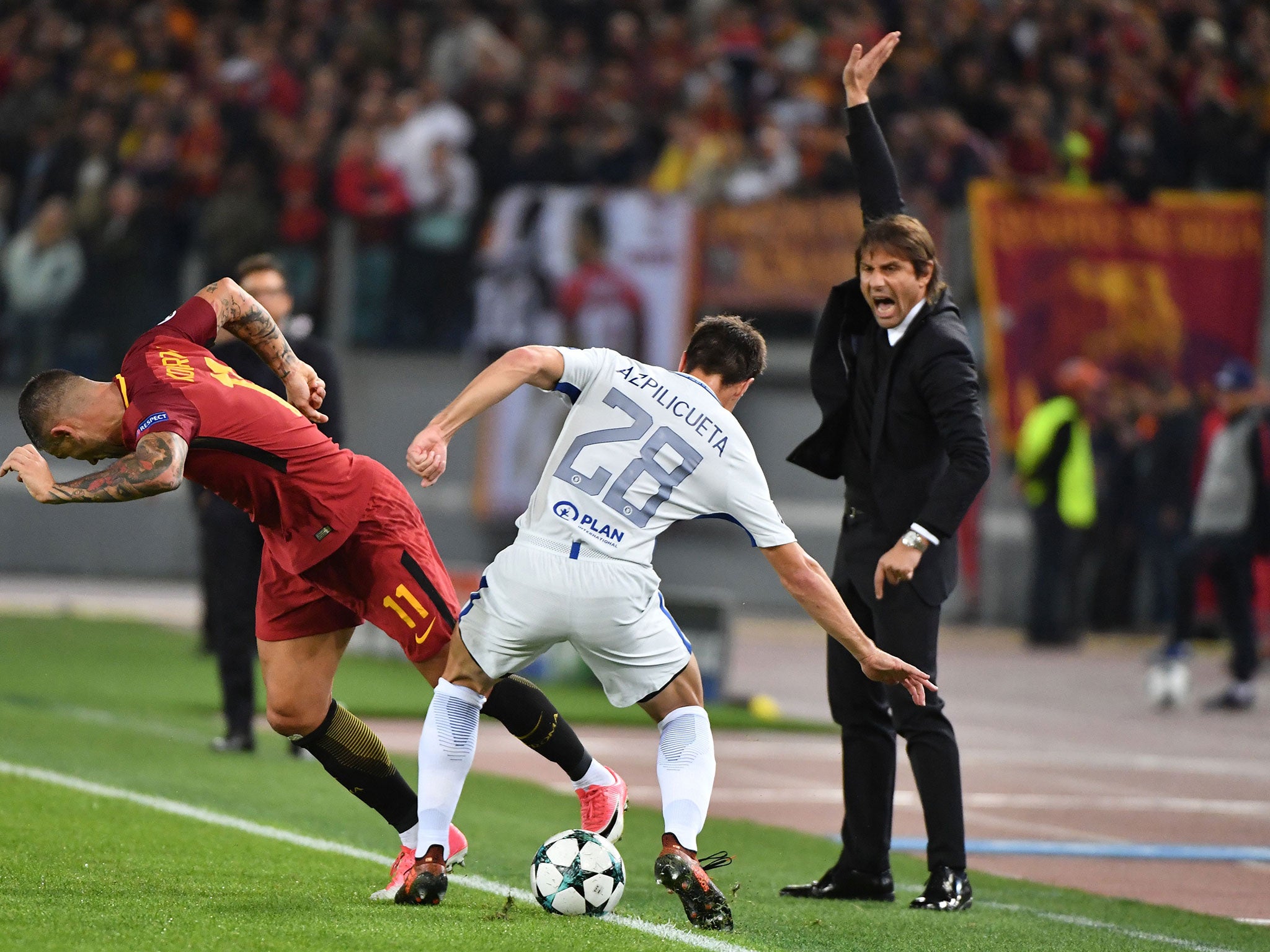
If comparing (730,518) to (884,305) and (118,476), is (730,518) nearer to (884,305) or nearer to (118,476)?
(884,305)

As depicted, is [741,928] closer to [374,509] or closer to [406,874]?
[406,874]

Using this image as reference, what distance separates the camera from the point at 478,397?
5180 mm

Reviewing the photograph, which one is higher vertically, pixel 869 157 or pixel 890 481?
pixel 869 157

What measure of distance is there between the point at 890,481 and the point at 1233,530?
27.3 feet

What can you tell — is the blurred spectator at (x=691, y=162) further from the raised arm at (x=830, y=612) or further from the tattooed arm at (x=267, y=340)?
the raised arm at (x=830, y=612)

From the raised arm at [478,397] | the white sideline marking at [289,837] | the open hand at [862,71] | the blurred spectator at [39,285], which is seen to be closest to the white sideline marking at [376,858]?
the white sideline marking at [289,837]

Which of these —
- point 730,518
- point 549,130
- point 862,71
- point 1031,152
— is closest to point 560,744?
point 730,518

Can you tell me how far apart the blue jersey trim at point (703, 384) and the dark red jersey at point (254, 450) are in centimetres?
119

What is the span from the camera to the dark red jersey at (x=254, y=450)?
585 cm

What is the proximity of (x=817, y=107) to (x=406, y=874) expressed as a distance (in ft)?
49.7

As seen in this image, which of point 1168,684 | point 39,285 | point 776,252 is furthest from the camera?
point 39,285

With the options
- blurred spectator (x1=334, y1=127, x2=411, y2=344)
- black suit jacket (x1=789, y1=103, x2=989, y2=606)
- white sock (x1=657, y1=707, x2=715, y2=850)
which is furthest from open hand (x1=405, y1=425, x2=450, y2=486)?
blurred spectator (x1=334, y1=127, x2=411, y2=344)

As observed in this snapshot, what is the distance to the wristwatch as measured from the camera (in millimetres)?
6262

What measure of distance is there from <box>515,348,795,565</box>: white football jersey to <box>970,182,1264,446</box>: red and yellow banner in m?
13.7
